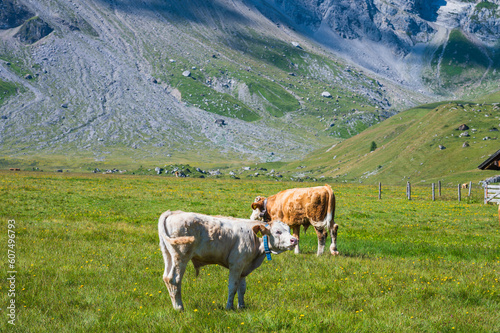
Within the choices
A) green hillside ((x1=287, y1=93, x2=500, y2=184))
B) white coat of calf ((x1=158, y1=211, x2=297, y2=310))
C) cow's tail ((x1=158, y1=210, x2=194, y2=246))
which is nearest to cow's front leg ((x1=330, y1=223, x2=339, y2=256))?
white coat of calf ((x1=158, y1=211, x2=297, y2=310))

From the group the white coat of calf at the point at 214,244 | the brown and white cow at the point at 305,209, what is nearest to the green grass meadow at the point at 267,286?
the white coat of calf at the point at 214,244

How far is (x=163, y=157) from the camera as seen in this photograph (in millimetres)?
176625

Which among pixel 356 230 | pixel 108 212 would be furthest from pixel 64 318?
pixel 108 212

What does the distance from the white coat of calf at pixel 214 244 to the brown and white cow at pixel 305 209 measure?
19.9 feet

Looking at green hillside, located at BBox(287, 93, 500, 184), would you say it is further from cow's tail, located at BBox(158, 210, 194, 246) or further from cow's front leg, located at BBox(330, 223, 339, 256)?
cow's tail, located at BBox(158, 210, 194, 246)

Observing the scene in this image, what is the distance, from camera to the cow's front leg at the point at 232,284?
8.66m

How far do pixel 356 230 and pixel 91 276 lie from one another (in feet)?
51.4

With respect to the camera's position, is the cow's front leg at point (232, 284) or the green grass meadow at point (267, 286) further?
the cow's front leg at point (232, 284)

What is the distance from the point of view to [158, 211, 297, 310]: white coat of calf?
333 inches

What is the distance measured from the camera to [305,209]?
15922 millimetres

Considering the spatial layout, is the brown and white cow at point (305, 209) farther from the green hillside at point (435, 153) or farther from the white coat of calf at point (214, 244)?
the green hillside at point (435, 153)

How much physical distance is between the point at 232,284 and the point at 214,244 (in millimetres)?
1012

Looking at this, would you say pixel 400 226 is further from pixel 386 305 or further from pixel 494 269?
pixel 386 305

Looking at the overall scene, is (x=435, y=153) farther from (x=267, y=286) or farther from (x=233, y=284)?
(x=233, y=284)
